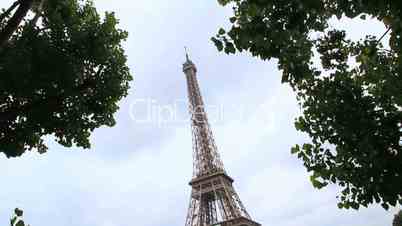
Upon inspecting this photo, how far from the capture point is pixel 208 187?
64.6m

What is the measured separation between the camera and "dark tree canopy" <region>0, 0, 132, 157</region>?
40.2ft

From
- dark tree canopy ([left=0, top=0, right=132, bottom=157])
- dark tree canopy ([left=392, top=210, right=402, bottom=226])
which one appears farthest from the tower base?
dark tree canopy ([left=0, top=0, right=132, bottom=157])

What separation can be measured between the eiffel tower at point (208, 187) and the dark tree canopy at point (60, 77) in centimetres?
Answer: 4878

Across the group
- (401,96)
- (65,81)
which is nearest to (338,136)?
(401,96)

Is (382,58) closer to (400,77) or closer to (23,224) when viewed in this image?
(400,77)

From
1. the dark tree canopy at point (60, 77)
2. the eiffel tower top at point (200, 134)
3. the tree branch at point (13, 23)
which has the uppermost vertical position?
the eiffel tower top at point (200, 134)

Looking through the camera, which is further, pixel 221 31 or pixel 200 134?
pixel 200 134

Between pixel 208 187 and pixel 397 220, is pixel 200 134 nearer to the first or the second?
pixel 208 187

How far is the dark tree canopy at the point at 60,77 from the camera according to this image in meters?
12.2

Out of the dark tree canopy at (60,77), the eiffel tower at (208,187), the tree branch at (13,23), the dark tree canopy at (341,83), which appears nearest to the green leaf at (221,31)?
the dark tree canopy at (341,83)

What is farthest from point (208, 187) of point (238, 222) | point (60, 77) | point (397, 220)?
point (60, 77)

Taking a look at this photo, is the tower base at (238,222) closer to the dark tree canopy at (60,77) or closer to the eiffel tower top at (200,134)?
the eiffel tower top at (200,134)

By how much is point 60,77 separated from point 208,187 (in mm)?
53678

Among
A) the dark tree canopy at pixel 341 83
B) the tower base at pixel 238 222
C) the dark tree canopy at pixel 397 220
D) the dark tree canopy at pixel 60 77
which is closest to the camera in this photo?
the dark tree canopy at pixel 341 83
